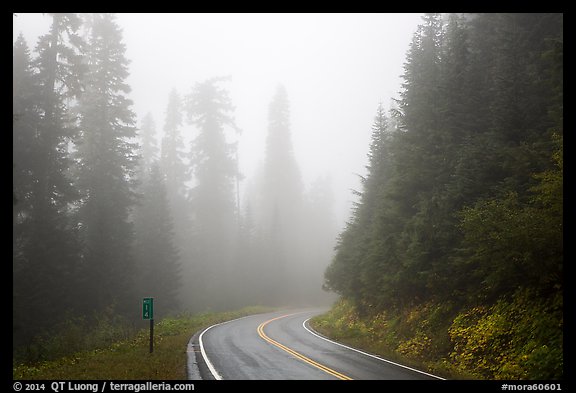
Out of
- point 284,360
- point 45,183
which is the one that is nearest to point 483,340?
point 284,360

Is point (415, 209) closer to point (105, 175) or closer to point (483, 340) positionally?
point (483, 340)

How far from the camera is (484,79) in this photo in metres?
20.1

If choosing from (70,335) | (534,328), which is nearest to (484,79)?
(534,328)

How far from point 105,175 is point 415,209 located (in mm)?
24194

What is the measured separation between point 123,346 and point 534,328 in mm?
15914

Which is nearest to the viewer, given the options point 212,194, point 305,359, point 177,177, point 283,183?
point 305,359

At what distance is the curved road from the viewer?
11.6 m

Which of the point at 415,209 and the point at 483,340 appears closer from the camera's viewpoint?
the point at 483,340

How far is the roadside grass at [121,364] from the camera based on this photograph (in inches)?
437

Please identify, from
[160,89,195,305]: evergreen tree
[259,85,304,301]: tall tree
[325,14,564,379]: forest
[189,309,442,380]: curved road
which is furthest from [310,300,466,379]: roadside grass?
[259,85,304,301]: tall tree

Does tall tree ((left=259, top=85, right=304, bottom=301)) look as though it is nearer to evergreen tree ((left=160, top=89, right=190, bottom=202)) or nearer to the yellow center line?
evergreen tree ((left=160, top=89, right=190, bottom=202))

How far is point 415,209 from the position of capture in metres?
19.9

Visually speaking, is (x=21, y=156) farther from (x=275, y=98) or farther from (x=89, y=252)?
(x=275, y=98)

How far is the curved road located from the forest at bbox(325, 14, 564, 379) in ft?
8.52
